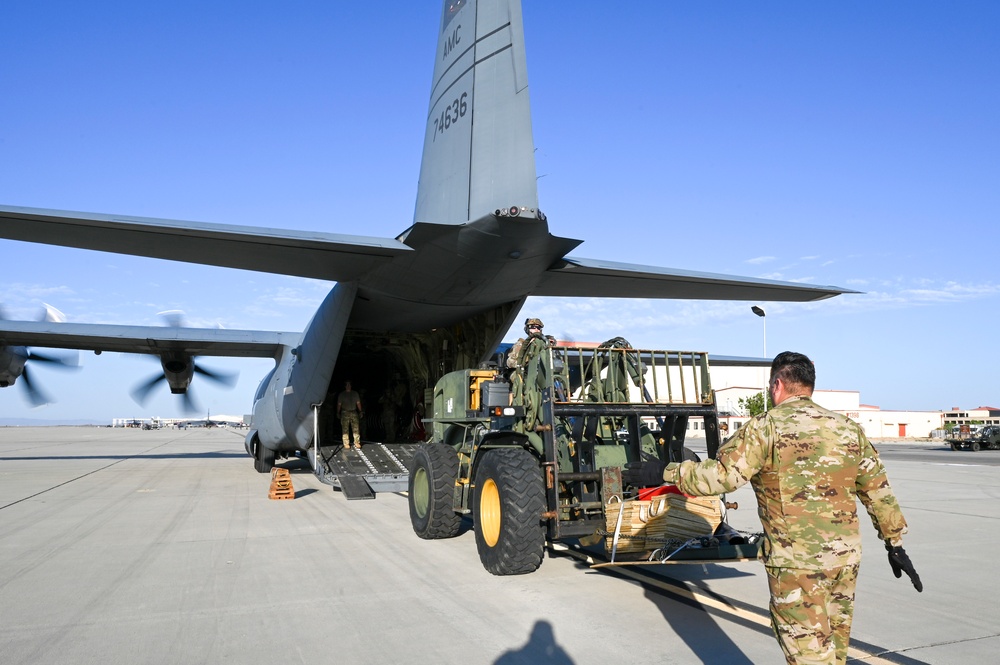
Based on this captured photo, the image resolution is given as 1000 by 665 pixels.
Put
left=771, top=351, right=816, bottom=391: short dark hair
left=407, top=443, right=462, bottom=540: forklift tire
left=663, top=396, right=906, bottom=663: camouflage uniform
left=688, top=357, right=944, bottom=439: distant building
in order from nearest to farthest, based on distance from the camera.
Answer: left=663, top=396, right=906, bottom=663: camouflage uniform
left=771, top=351, right=816, bottom=391: short dark hair
left=407, top=443, right=462, bottom=540: forklift tire
left=688, top=357, right=944, bottom=439: distant building

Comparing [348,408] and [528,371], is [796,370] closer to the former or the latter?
[528,371]

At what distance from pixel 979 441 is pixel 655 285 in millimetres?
33166

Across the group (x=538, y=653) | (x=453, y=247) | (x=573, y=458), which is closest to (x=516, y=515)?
(x=573, y=458)

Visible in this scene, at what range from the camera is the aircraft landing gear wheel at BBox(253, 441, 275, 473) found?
18.1 metres

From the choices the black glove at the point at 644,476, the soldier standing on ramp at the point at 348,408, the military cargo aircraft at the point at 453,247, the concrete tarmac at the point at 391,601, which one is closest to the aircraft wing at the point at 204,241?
the military cargo aircraft at the point at 453,247

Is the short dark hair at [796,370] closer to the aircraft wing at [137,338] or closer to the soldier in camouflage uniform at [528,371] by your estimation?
the soldier in camouflage uniform at [528,371]

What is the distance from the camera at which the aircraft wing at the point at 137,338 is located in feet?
59.1

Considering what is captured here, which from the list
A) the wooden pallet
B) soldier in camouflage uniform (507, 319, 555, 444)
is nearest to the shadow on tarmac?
soldier in camouflage uniform (507, 319, 555, 444)

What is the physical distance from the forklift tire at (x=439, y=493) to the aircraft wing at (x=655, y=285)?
3686 mm

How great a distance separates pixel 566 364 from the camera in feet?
21.8

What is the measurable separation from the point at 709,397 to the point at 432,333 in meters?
9.65

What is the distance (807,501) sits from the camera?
3.06 m

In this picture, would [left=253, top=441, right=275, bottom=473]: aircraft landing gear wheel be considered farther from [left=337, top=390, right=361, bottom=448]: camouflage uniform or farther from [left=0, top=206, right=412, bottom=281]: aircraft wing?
[left=0, top=206, right=412, bottom=281]: aircraft wing

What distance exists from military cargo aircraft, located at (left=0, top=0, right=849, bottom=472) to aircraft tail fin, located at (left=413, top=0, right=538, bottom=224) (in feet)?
0.06
